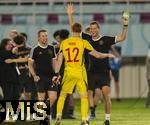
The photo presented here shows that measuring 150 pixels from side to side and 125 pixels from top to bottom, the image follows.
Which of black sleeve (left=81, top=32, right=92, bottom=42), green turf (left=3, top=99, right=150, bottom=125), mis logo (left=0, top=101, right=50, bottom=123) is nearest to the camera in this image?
mis logo (left=0, top=101, right=50, bottom=123)

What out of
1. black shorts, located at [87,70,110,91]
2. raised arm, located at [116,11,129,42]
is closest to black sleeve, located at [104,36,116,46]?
raised arm, located at [116,11,129,42]

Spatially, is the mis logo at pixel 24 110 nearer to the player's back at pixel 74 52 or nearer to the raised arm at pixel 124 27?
the player's back at pixel 74 52

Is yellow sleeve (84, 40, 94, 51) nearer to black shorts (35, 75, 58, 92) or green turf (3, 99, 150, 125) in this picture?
black shorts (35, 75, 58, 92)

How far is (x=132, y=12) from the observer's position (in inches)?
925

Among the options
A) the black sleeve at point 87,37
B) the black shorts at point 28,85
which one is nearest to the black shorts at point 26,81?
the black shorts at point 28,85

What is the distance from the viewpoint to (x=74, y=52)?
1422 cm

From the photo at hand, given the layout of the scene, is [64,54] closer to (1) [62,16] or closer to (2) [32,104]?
(2) [32,104]

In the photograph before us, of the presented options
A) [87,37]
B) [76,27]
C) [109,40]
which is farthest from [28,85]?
[76,27]

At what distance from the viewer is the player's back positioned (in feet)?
46.7

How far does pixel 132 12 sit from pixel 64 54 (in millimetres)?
9471

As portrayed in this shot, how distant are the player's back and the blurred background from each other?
897cm

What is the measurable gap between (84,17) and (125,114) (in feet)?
19.7

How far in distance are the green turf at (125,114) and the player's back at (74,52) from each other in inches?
72.7

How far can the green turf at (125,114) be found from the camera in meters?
15.7
